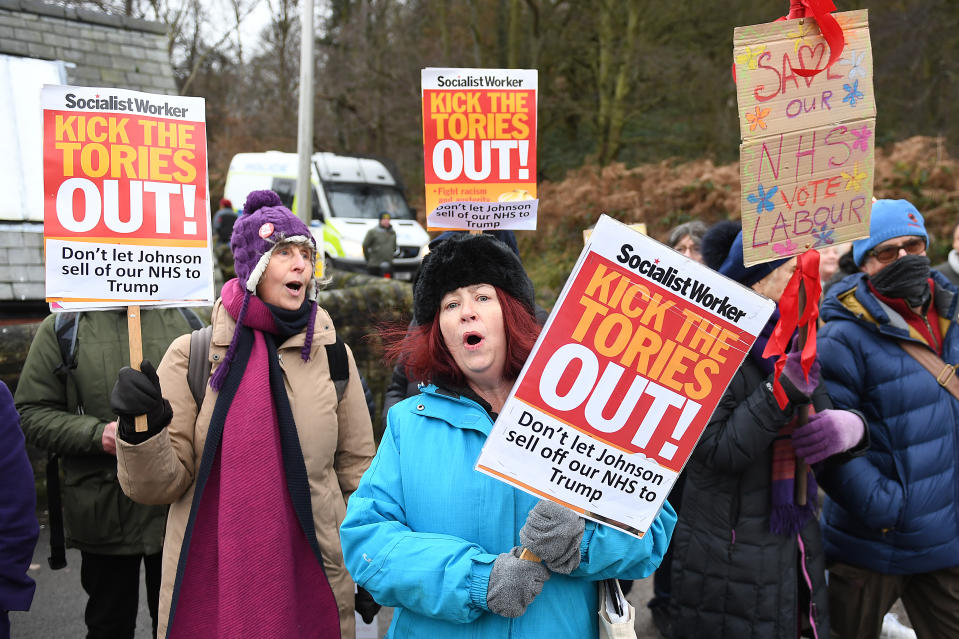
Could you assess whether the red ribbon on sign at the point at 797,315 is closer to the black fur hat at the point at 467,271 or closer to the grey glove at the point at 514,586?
the black fur hat at the point at 467,271

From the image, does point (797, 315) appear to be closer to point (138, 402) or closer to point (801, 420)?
point (801, 420)

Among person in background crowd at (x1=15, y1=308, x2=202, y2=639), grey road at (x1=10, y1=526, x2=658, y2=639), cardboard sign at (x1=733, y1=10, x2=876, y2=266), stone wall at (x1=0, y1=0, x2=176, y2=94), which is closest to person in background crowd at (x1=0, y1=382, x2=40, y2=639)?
person in background crowd at (x1=15, y1=308, x2=202, y2=639)

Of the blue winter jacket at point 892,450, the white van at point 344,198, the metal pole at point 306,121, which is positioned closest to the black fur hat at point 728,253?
the blue winter jacket at point 892,450

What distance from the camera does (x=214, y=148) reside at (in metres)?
24.2

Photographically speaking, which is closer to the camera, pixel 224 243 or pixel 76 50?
pixel 76 50

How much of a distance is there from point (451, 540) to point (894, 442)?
2.08 meters

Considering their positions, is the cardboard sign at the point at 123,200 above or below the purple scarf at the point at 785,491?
above

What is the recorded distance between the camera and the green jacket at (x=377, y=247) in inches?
500

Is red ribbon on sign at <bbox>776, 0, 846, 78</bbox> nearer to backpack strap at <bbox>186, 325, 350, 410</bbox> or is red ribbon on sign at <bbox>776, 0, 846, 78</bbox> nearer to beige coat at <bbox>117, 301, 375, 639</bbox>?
beige coat at <bbox>117, 301, 375, 639</bbox>

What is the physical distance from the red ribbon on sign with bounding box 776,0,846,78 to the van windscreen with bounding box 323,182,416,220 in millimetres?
12431

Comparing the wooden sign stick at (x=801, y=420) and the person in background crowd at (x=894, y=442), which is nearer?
the wooden sign stick at (x=801, y=420)

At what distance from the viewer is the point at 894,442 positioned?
2961 millimetres

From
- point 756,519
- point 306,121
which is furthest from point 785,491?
point 306,121

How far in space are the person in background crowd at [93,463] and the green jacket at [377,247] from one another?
955 cm
